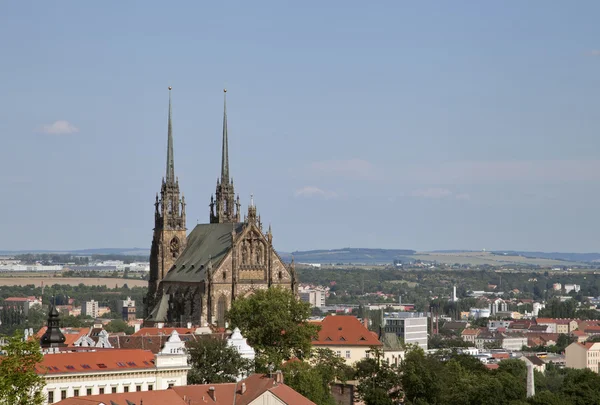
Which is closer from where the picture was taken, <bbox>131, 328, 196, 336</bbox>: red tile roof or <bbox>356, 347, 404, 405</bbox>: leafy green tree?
<bbox>356, 347, 404, 405</bbox>: leafy green tree

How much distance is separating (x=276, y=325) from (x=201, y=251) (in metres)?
32.3

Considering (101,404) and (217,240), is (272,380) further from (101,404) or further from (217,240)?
(217,240)

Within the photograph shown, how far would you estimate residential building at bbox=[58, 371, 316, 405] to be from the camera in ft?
356

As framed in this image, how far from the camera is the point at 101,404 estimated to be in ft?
334

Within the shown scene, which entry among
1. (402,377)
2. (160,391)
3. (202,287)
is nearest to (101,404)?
(160,391)

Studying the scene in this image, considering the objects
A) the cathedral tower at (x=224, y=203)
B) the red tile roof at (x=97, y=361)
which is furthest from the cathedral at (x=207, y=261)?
Answer: the red tile roof at (x=97, y=361)

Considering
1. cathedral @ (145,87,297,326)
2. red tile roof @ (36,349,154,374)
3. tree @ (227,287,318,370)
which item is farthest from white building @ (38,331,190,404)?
cathedral @ (145,87,297,326)

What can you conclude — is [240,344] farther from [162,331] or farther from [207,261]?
[207,261]

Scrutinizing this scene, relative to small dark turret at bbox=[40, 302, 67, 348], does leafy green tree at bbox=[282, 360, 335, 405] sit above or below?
below

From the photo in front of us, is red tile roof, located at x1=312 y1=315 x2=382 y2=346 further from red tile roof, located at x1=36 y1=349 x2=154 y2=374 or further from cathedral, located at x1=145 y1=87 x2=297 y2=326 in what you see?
red tile roof, located at x1=36 y1=349 x2=154 y2=374

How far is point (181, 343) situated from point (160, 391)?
681 inches

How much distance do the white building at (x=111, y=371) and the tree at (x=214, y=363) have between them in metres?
1.23

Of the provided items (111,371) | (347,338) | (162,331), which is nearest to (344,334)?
(347,338)

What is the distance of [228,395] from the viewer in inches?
4545
